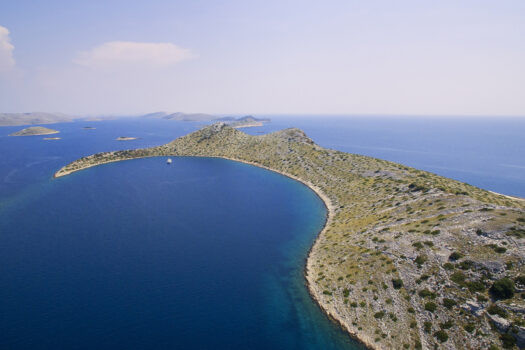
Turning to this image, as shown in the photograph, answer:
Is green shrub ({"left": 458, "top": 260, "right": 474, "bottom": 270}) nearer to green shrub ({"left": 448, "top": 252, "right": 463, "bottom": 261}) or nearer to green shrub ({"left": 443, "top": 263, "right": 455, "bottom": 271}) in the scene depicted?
green shrub ({"left": 443, "top": 263, "right": 455, "bottom": 271})

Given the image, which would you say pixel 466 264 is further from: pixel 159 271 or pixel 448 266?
pixel 159 271

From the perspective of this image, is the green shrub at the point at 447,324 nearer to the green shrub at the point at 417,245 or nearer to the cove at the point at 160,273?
the cove at the point at 160,273

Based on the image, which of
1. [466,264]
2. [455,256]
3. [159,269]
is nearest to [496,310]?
[466,264]

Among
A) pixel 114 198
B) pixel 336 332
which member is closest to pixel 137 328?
pixel 336 332

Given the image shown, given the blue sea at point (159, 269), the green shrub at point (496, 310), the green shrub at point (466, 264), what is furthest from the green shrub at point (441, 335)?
the green shrub at point (466, 264)

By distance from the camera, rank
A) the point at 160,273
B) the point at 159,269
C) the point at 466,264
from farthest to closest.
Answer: the point at 159,269 → the point at 160,273 → the point at 466,264
